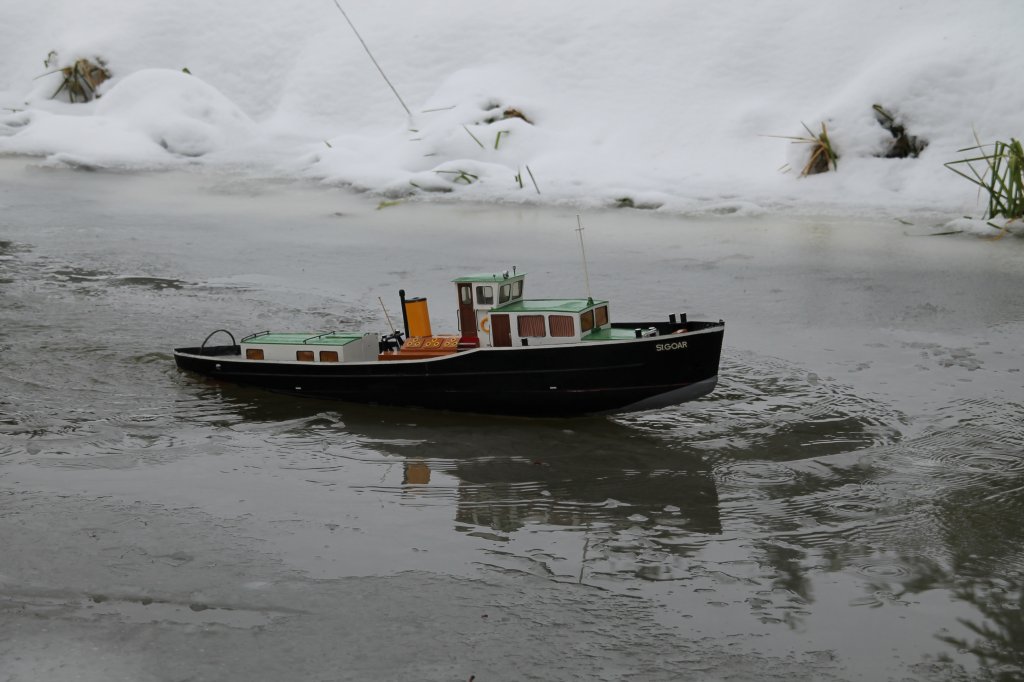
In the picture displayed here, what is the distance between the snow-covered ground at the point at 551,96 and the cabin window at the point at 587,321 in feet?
24.8

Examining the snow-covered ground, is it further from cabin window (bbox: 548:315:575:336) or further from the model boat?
cabin window (bbox: 548:315:575:336)

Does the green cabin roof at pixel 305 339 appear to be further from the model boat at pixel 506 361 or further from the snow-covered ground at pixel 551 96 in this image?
the snow-covered ground at pixel 551 96

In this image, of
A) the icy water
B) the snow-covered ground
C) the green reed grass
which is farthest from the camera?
the snow-covered ground

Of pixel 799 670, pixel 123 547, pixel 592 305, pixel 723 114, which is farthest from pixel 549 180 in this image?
pixel 799 670

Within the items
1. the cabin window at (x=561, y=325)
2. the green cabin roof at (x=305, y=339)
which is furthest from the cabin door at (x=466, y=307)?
the green cabin roof at (x=305, y=339)

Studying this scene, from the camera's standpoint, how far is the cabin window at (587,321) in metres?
11.1

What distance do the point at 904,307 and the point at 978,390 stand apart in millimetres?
2795

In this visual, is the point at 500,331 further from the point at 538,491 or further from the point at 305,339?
the point at 538,491

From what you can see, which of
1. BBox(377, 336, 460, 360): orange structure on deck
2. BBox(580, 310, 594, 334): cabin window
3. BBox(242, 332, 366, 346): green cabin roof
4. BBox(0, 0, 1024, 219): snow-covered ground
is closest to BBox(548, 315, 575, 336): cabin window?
BBox(580, 310, 594, 334): cabin window

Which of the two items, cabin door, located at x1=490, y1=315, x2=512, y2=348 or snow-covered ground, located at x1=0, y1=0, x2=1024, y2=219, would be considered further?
snow-covered ground, located at x1=0, y1=0, x2=1024, y2=219

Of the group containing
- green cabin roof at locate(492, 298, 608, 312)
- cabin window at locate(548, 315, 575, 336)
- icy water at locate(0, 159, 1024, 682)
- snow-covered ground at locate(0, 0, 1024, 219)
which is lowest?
icy water at locate(0, 159, 1024, 682)

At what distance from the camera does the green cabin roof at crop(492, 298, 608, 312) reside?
11.2m

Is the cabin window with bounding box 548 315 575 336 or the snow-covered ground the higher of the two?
the snow-covered ground

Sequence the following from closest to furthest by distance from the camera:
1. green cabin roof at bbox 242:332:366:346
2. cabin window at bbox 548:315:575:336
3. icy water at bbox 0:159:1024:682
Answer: icy water at bbox 0:159:1024:682, cabin window at bbox 548:315:575:336, green cabin roof at bbox 242:332:366:346
